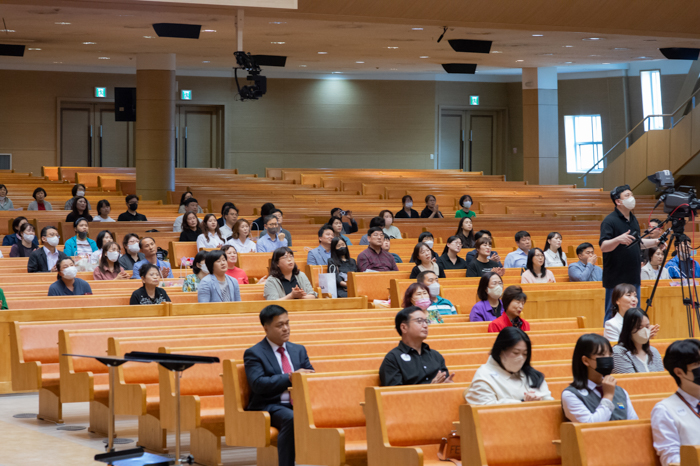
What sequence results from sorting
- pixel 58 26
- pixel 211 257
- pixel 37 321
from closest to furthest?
pixel 37 321 → pixel 211 257 → pixel 58 26

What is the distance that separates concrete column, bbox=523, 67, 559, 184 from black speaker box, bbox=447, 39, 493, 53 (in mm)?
4752

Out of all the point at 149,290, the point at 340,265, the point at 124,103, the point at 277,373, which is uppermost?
the point at 124,103

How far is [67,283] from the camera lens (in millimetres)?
6391

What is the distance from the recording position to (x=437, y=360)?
407 centimetres

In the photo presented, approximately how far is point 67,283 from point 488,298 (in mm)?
3224

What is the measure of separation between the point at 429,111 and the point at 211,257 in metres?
16.3

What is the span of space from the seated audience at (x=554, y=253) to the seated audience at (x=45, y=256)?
15.9 ft

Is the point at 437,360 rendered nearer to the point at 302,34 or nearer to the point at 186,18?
the point at 186,18

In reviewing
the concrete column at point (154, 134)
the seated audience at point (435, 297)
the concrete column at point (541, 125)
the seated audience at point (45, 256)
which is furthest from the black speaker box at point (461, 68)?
the seated audience at point (435, 297)

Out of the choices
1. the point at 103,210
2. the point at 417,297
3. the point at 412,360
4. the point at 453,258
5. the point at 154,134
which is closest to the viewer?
the point at 412,360

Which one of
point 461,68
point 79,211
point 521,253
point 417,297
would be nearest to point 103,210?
point 79,211

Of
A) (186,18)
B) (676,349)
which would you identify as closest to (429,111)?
(186,18)

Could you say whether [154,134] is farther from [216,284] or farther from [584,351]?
[584,351]

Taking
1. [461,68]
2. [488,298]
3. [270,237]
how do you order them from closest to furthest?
[488,298], [270,237], [461,68]
